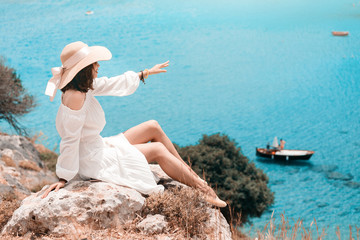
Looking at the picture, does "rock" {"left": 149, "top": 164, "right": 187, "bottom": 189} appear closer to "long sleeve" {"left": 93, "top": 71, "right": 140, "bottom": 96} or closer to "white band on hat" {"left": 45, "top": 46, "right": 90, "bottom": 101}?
"long sleeve" {"left": 93, "top": 71, "right": 140, "bottom": 96}

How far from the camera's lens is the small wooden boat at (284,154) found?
50.9 ft

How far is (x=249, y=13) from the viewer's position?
1005 inches

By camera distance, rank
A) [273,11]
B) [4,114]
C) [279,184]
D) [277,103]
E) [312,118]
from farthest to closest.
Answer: [273,11]
[277,103]
[312,118]
[279,184]
[4,114]

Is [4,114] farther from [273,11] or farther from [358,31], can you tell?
[358,31]

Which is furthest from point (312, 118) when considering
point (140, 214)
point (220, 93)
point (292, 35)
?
point (140, 214)

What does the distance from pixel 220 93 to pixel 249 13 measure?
644 centimetres

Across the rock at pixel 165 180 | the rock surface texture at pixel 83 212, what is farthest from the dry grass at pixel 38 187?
the rock surface texture at pixel 83 212

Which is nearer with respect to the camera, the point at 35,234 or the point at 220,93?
the point at 35,234

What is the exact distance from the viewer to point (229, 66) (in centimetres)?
2359

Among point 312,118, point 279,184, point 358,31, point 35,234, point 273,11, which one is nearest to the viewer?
point 35,234

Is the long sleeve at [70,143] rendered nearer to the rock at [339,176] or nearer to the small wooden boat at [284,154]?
the small wooden boat at [284,154]

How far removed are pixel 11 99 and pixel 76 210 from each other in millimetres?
11251

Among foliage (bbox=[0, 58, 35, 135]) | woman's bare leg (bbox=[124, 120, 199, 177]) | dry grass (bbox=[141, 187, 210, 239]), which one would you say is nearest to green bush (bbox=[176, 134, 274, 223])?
woman's bare leg (bbox=[124, 120, 199, 177])

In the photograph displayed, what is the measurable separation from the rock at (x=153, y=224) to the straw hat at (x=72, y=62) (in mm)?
1127
